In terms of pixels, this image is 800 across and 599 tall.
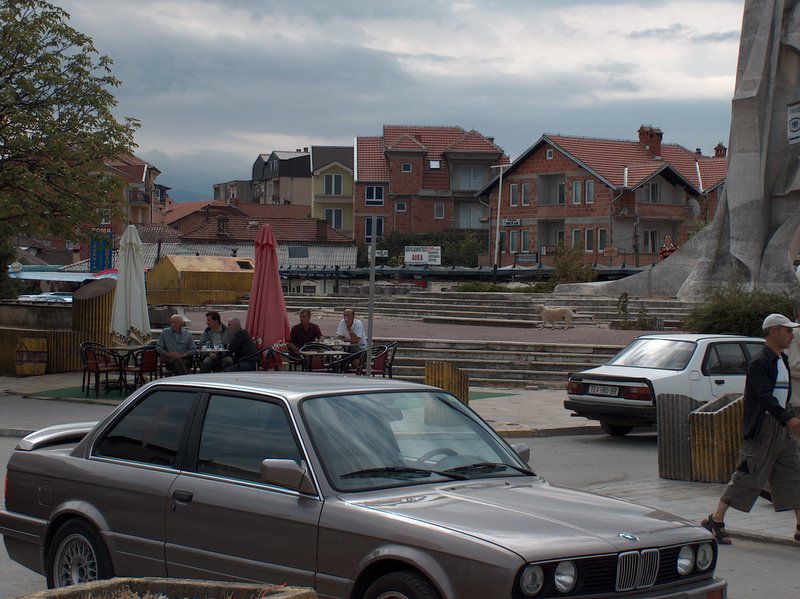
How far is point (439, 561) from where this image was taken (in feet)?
15.1

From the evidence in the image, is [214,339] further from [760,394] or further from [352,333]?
[760,394]

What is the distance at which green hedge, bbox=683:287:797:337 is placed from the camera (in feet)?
80.8

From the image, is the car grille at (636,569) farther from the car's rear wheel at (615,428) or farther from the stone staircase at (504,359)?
the stone staircase at (504,359)

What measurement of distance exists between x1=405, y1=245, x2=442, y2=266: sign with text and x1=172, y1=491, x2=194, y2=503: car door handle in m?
65.9

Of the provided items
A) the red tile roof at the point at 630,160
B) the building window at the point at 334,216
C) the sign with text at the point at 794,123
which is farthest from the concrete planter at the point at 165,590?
the building window at the point at 334,216

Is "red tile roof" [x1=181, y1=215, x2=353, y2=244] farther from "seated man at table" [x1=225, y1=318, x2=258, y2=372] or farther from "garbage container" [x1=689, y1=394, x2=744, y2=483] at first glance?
"garbage container" [x1=689, y1=394, x2=744, y2=483]

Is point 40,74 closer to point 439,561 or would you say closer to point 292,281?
point 439,561

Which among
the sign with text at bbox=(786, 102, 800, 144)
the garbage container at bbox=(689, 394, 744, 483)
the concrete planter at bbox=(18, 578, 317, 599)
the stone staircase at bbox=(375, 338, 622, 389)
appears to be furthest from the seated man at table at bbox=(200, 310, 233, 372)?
the sign with text at bbox=(786, 102, 800, 144)

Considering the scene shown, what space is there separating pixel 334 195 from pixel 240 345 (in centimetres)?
8065

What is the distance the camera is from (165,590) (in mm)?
3996

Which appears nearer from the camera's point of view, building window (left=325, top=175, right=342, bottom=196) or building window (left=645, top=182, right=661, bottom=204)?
building window (left=645, top=182, right=661, bottom=204)

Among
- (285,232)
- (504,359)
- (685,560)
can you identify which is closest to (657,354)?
(504,359)

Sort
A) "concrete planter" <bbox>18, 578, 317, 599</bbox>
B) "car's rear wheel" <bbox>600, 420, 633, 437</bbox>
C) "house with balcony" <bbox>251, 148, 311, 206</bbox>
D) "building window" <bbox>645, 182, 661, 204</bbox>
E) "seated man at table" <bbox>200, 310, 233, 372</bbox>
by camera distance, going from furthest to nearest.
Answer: "house with balcony" <bbox>251, 148, 311, 206</bbox> → "building window" <bbox>645, 182, 661, 204</bbox> → "seated man at table" <bbox>200, 310, 233, 372</bbox> → "car's rear wheel" <bbox>600, 420, 633, 437</bbox> → "concrete planter" <bbox>18, 578, 317, 599</bbox>

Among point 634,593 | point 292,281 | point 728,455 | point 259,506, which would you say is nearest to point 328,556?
point 259,506
